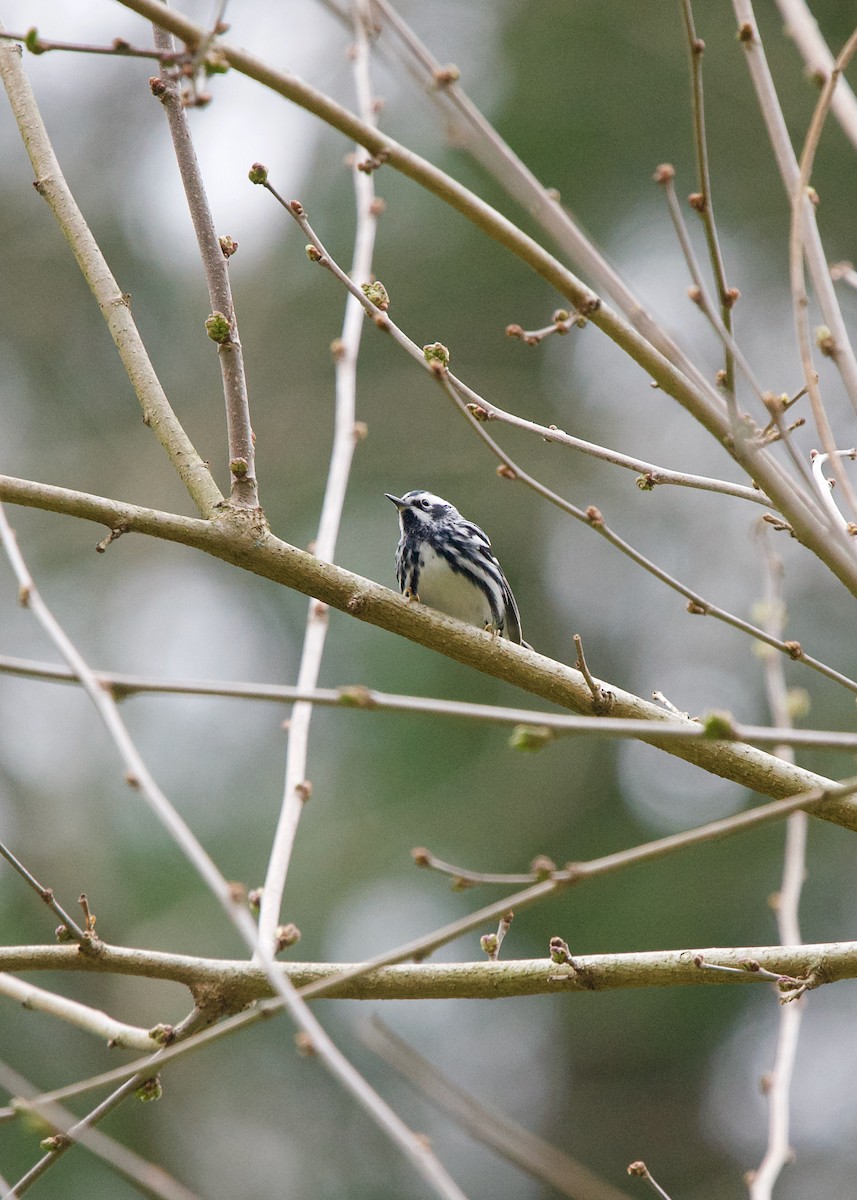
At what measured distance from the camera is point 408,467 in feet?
39.1

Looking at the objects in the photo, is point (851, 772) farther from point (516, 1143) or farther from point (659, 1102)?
point (516, 1143)

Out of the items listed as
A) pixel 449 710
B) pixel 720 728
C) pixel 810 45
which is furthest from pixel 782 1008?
pixel 810 45

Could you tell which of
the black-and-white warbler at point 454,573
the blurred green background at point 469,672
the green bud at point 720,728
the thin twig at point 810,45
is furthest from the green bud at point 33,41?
the blurred green background at point 469,672

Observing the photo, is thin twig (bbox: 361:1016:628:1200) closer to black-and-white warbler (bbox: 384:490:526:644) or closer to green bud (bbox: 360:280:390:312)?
green bud (bbox: 360:280:390:312)

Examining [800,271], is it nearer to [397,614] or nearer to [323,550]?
[397,614]

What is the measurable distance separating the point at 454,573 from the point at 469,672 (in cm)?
629

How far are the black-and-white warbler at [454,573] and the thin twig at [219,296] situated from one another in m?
2.35

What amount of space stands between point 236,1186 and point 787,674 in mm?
6298

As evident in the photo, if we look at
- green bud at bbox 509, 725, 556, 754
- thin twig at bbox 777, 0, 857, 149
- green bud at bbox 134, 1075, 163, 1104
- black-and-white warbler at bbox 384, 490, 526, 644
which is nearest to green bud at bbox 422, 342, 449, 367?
thin twig at bbox 777, 0, 857, 149

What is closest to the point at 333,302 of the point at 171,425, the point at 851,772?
the point at 851,772

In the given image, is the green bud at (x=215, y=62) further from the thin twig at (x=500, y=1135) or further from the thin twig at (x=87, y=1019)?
the thin twig at (x=87, y=1019)

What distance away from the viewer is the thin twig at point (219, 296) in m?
2.90

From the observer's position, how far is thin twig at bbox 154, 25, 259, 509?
290cm

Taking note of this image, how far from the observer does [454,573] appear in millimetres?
5285
